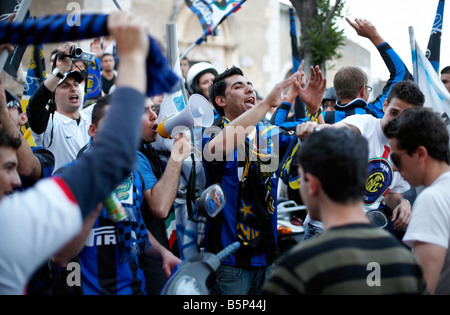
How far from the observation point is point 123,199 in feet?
7.61

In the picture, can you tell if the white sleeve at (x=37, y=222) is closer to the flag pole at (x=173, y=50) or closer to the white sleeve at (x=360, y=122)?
the white sleeve at (x=360, y=122)

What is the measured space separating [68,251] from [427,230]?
169cm

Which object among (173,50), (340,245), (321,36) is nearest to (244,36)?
(321,36)

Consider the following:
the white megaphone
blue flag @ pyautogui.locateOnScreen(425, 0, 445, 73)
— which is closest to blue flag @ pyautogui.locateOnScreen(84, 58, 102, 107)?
the white megaphone

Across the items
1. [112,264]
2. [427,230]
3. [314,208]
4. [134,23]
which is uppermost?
[134,23]

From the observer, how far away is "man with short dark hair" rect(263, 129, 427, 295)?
1.52 m

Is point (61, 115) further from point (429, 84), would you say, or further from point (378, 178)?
point (429, 84)

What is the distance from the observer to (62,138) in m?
3.88

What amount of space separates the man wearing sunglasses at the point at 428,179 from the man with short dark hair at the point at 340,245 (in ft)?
1.02

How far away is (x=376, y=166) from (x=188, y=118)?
1.30 m

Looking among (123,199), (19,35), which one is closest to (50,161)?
(123,199)

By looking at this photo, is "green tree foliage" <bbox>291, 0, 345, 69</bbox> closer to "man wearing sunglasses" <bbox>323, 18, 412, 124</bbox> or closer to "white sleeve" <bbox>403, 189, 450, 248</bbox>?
"man wearing sunglasses" <bbox>323, 18, 412, 124</bbox>

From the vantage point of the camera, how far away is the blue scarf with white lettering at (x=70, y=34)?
1614 mm

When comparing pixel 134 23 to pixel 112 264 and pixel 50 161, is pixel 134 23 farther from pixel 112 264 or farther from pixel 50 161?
pixel 50 161
